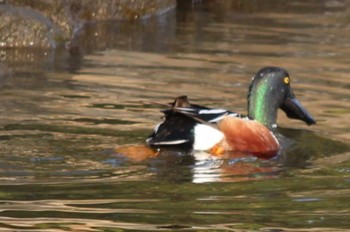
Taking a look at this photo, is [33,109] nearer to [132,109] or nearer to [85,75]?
[132,109]

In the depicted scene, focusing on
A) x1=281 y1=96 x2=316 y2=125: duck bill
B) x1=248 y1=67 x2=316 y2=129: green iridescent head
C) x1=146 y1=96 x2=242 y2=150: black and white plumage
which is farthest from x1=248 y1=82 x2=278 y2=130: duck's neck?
x1=146 y1=96 x2=242 y2=150: black and white plumage

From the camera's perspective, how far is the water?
605 cm

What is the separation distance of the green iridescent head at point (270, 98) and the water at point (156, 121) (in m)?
0.21

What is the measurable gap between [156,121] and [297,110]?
1.04 metres

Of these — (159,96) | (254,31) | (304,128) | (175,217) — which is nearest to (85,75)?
(159,96)

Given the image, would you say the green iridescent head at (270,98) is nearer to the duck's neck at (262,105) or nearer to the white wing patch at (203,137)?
the duck's neck at (262,105)

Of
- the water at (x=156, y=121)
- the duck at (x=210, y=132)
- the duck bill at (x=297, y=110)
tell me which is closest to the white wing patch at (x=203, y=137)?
the duck at (x=210, y=132)

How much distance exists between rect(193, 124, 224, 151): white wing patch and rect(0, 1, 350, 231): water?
0.10 m

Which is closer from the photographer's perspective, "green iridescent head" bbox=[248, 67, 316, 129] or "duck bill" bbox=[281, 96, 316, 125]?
"green iridescent head" bbox=[248, 67, 316, 129]

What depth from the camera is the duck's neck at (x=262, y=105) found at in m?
8.48

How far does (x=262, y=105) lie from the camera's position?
27.9 feet

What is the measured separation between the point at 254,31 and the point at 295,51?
139 cm

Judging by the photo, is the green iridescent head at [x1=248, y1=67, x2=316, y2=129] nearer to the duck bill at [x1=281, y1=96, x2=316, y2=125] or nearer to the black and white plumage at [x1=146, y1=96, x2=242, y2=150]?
the duck bill at [x1=281, y1=96, x2=316, y2=125]

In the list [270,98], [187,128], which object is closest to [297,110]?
[270,98]
